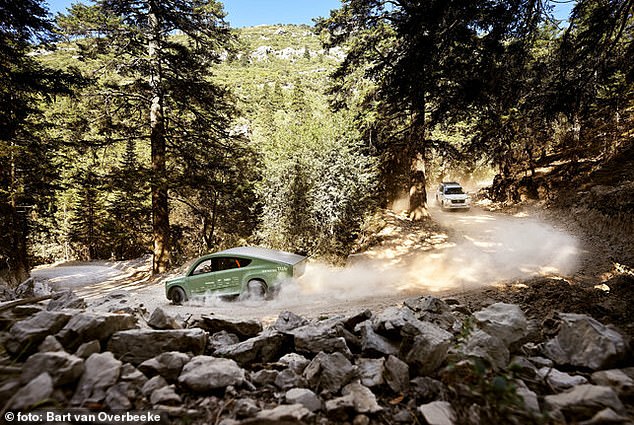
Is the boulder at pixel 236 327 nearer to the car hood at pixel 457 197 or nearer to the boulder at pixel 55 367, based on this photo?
the boulder at pixel 55 367

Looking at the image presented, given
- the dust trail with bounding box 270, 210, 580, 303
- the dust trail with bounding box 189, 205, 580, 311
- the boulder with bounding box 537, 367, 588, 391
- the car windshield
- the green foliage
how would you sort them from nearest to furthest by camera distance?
the boulder with bounding box 537, 367, 588, 391, the dust trail with bounding box 189, 205, 580, 311, the dust trail with bounding box 270, 210, 580, 303, the green foliage, the car windshield

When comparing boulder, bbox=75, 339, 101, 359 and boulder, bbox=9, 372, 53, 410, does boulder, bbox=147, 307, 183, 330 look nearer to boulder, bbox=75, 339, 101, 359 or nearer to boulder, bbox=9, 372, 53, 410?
boulder, bbox=75, 339, 101, 359

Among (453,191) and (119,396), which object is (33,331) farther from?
(453,191)

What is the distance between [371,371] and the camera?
3041mm

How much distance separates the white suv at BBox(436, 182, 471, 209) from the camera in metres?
21.6

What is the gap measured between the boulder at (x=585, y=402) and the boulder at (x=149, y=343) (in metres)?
3.39

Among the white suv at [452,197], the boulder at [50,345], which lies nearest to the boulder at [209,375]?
the boulder at [50,345]

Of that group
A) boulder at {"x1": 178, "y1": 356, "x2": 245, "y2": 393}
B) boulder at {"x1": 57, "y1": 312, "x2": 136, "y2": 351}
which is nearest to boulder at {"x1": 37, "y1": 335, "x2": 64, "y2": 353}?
boulder at {"x1": 57, "y1": 312, "x2": 136, "y2": 351}

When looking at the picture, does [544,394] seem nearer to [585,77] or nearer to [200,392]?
[200,392]

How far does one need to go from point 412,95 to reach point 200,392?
264 inches

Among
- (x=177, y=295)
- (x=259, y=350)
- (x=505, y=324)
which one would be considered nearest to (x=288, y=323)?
(x=259, y=350)

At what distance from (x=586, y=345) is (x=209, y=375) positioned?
12.1ft

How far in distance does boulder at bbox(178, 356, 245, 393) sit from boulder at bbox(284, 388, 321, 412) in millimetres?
551

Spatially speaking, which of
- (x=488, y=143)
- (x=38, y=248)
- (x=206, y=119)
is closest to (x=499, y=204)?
(x=488, y=143)
